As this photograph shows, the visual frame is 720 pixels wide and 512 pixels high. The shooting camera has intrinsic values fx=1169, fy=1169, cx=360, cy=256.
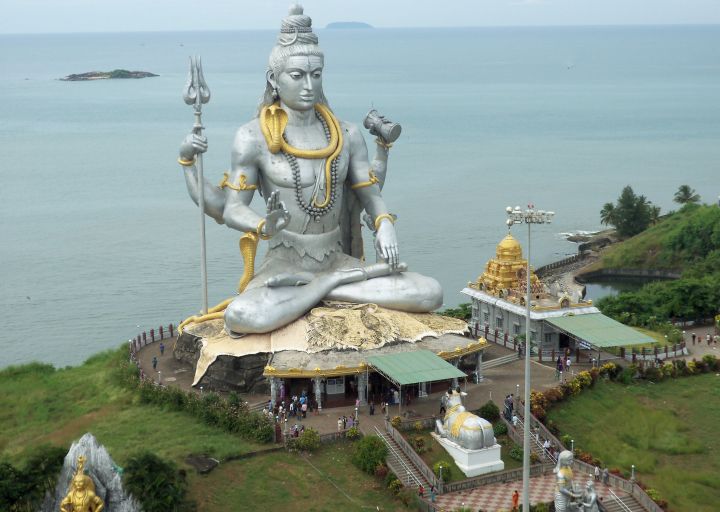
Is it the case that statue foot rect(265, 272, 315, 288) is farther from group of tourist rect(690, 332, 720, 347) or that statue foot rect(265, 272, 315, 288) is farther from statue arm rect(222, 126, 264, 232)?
group of tourist rect(690, 332, 720, 347)

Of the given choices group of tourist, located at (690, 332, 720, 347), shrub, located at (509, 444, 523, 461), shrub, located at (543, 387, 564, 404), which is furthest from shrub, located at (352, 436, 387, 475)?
group of tourist, located at (690, 332, 720, 347)

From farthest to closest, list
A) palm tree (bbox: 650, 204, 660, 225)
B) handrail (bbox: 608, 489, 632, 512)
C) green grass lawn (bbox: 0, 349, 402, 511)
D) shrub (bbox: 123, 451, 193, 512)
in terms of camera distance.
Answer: palm tree (bbox: 650, 204, 660, 225) → handrail (bbox: 608, 489, 632, 512) → green grass lawn (bbox: 0, 349, 402, 511) → shrub (bbox: 123, 451, 193, 512)

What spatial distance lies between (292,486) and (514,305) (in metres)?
12.5

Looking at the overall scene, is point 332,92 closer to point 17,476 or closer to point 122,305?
point 122,305

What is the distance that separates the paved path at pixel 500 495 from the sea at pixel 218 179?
18438 millimetres

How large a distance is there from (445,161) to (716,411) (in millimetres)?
52586

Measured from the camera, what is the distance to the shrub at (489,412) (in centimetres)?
2517

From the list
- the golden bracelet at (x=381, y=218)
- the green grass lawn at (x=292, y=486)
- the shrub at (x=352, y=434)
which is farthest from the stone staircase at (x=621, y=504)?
the golden bracelet at (x=381, y=218)

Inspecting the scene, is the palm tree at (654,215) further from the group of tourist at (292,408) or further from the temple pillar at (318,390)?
the group of tourist at (292,408)

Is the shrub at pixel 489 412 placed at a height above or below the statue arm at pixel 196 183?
below

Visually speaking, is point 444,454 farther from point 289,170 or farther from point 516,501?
point 289,170

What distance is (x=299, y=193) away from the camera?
2727 centimetres

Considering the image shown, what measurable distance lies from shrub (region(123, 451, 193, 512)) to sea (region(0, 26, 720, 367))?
17.4 meters

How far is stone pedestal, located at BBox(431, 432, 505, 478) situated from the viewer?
75.0ft
